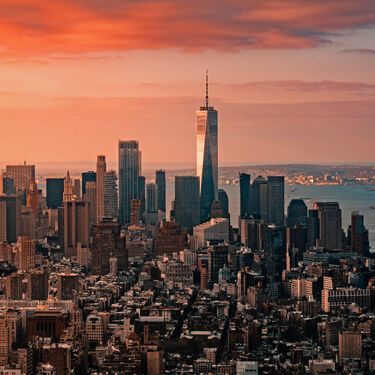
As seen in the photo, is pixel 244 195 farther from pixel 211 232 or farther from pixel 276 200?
pixel 211 232

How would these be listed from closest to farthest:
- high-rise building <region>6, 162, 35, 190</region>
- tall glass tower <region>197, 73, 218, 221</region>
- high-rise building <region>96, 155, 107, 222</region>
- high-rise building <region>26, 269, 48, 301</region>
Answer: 1. high-rise building <region>26, 269, 48, 301</region>
2. high-rise building <region>6, 162, 35, 190</region>
3. tall glass tower <region>197, 73, 218, 221</region>
4. high-rise building <region>96, 155, 107, 222</region>

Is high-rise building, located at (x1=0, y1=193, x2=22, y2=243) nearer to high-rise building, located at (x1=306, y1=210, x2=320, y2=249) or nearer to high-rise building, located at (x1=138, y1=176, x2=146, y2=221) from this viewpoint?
high-rise building, located at (x1=138, y1=176, x2=146, y2=221)

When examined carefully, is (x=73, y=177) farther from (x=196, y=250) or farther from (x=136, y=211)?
(x=196, y=250)

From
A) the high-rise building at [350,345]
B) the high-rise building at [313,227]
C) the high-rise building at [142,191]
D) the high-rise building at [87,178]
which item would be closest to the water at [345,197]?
the high-rise building at [313,227]

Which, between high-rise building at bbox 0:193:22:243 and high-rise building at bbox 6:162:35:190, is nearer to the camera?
high-rise building at bbox 6:162:35:190

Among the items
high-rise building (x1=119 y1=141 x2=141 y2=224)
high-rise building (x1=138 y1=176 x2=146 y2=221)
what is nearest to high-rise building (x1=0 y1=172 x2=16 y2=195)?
high-rise building (x1=119 y1=141 x2=141 y2=224)

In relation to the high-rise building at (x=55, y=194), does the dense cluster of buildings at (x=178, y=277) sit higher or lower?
lower

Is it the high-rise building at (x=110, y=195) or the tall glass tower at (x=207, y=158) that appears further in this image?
the high-rise building at (x=110, y=195)

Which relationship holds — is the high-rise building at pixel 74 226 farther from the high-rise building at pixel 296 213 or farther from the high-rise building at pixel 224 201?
the high-rise building at pixel 296 213
